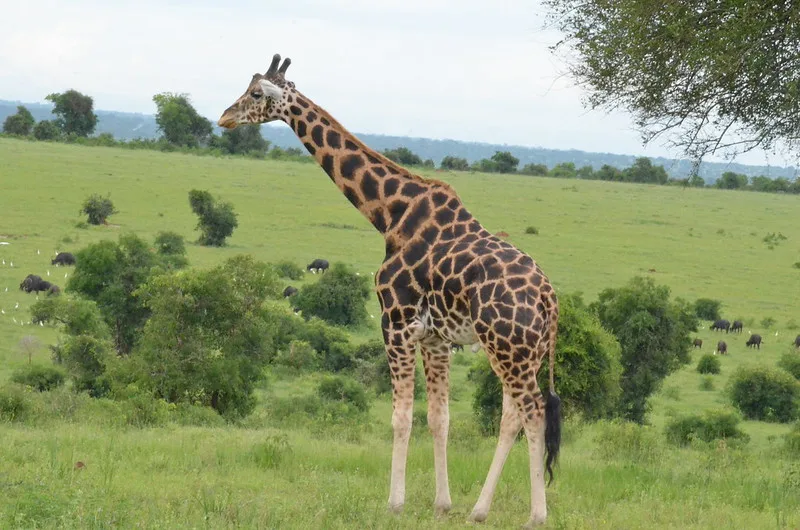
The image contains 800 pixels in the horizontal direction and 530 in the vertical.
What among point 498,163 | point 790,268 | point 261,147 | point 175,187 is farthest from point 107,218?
point 498,163

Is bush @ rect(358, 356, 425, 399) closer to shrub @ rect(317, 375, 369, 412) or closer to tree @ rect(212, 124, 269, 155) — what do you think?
shrub @ rect(317, 375, 369, 412)

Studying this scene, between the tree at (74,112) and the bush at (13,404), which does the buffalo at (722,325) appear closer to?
the bush at (13,404)

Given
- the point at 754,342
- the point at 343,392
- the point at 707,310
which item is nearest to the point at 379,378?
the point at 343,392

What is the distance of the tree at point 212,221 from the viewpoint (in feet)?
157

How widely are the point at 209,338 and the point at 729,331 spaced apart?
1011 inches

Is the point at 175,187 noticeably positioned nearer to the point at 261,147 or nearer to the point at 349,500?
the point at 261,147

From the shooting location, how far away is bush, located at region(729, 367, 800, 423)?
90.1 feet

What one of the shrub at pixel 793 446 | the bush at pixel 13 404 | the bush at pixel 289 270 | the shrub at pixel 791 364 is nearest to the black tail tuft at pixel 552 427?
the bush at pixel 13 404

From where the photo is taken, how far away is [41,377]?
23.2 m

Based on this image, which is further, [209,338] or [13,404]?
[209,338]

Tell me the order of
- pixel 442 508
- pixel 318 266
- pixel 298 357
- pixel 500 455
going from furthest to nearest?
pixel 318 266
pixel 298 357
pixel 442 508
pixel 500 455

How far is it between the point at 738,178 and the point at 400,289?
119564 mm

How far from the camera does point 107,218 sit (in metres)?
53.9

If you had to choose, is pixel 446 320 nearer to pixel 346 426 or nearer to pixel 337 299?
pixel 346 426
